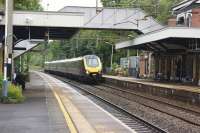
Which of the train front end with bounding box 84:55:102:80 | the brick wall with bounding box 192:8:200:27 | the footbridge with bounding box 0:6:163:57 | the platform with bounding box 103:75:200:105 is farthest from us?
the train front end with bounding box 84:55:102:80

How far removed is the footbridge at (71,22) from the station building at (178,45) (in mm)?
1676

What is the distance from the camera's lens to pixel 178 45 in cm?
4694

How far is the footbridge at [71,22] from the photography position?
108 ft

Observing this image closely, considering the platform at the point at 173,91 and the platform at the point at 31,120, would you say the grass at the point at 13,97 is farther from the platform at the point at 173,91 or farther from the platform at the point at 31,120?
the platform at the point at 173,91

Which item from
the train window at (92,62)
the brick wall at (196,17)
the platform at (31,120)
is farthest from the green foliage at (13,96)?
the train window at (92,62)

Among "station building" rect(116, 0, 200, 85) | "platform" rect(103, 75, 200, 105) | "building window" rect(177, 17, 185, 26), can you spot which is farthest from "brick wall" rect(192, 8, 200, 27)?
"platform" rect(103, 75, 200, 105)

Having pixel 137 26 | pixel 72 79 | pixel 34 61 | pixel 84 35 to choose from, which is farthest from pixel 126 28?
pixel 34 61

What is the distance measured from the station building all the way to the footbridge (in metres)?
1.68

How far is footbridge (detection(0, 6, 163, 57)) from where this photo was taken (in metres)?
33.0

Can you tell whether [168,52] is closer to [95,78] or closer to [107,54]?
[95,78]

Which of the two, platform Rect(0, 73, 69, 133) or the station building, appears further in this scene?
the station building

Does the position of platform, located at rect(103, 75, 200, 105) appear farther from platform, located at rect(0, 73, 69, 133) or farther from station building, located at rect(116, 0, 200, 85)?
platform, located at rect(0, 73, 69, 133)

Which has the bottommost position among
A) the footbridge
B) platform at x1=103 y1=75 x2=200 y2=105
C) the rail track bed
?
the rail track bed

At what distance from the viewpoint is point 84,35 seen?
10288 centimetres
